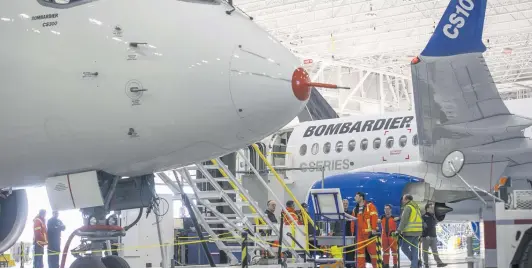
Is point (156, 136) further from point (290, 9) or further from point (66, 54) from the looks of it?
point (290, 9)

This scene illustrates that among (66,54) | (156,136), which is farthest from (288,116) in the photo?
(66,54)

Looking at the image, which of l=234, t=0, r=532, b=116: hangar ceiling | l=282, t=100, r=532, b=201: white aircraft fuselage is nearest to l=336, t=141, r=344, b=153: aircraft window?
l=282, t=100, r=532, b=201: white aircraft fuselage

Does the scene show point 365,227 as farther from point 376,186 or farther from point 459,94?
point 459,94

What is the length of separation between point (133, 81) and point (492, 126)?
11111 millimetres

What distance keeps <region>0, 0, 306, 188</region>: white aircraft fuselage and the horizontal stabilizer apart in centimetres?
968

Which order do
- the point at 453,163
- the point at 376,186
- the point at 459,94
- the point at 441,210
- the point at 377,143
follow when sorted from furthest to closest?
the point at 377,143
the point at 441,210
the point at 376,186
the point at 453,163
the point at 459,94

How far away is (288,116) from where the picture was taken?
7.52 m

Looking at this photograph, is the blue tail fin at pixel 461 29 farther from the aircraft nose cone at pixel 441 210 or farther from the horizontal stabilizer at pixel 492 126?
the aircraft nose cone at pixel 441 210

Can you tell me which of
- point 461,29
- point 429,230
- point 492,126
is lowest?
point 429,230

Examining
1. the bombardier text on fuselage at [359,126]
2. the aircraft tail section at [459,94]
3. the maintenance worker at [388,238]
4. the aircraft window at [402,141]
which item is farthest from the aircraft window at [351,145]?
the maintenance worker at [388,238]

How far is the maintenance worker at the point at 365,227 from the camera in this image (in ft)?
50.9

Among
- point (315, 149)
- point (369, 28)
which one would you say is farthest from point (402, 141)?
point (369, 28)

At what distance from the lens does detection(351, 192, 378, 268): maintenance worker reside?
50.9ft

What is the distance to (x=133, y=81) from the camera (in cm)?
717
